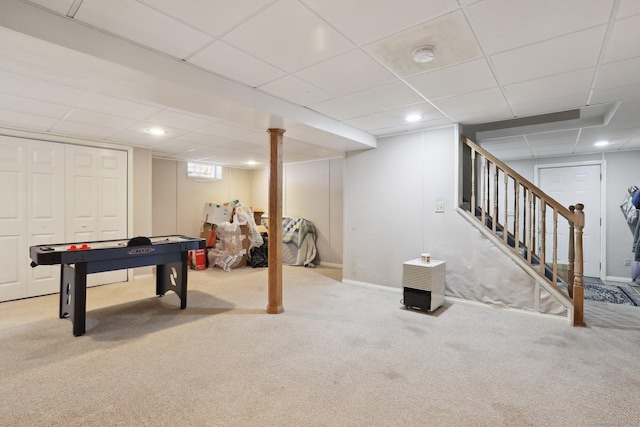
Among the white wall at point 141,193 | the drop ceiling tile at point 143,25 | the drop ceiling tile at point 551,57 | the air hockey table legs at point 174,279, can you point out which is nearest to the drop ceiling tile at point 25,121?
the white wall at point 141,193

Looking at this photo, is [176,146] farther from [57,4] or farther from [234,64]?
[57,4]

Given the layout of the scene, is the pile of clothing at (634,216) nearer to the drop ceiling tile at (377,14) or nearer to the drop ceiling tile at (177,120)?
the drop ceiling tile at (377,14)

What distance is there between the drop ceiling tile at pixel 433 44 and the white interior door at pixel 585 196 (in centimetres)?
499

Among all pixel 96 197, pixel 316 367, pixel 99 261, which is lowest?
pixel 316 367

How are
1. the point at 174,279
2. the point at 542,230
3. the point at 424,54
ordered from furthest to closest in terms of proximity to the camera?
the point at 174,279 < the point at 542,230 < the point at 424,54

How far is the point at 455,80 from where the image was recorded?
2.64 metres

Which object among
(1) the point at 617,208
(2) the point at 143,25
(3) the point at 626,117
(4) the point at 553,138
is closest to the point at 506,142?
(4) the point at 553,138

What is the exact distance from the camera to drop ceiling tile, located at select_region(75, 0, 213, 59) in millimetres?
1706

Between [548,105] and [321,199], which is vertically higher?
[548,105]

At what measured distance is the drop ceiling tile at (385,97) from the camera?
2.81 m

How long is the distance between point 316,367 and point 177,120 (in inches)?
122

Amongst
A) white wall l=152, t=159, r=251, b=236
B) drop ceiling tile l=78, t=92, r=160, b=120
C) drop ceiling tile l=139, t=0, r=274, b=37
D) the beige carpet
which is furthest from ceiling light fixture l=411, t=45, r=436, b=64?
white wall l=152, t=159, r=251, b=236

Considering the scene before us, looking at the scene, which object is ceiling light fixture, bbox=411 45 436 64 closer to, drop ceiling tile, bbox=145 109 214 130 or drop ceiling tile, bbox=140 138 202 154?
drop ceiling tile, bbox=145 109 214 130

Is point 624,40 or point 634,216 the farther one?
point 634,216
